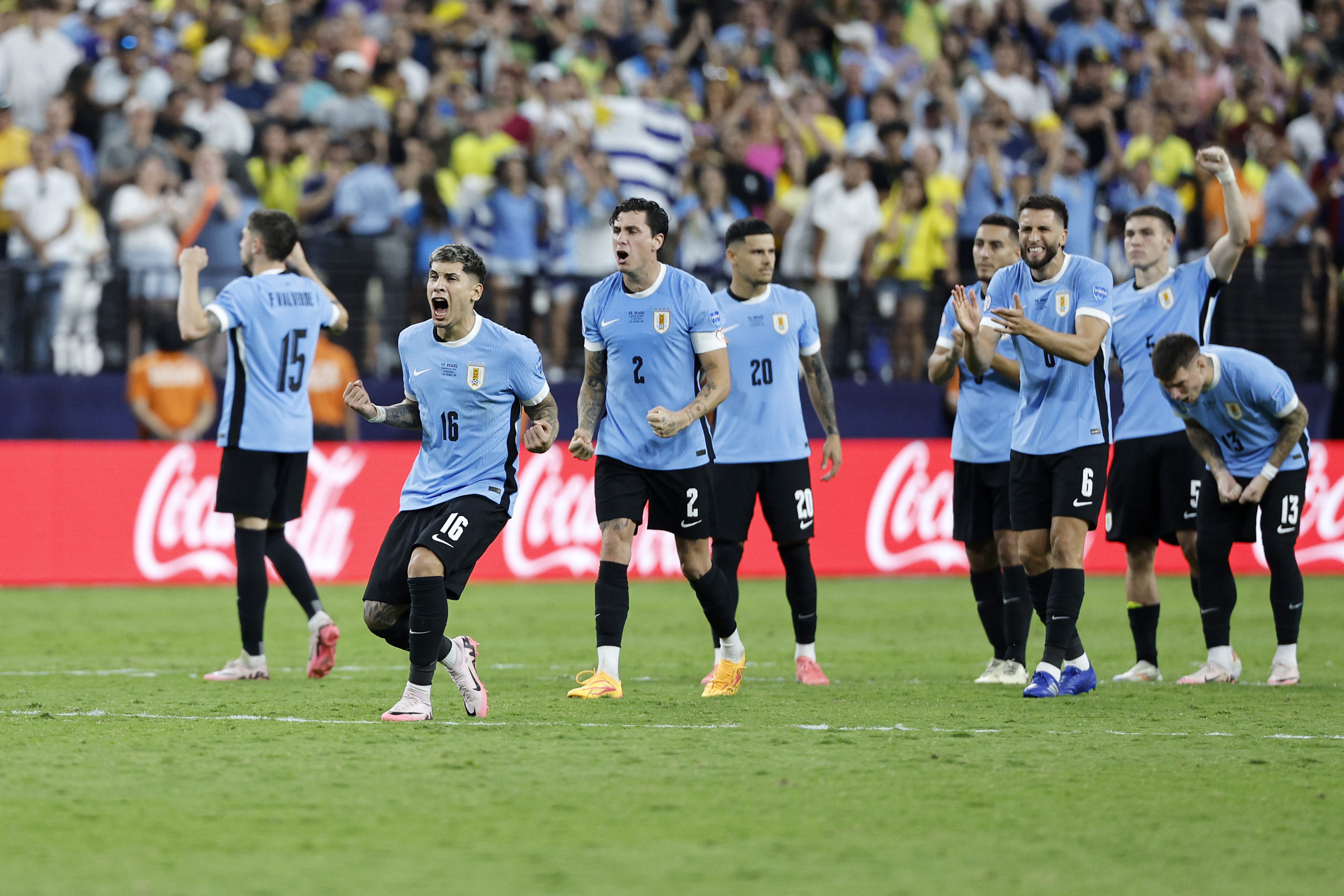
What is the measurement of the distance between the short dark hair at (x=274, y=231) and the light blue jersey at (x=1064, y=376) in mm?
3826

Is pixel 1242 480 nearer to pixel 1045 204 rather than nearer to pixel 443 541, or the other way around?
pixel 1045 204

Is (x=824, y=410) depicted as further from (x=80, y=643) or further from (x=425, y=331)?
(x=80, y=643)

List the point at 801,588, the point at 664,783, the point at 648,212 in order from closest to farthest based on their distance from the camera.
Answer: the point at 664,783 < the point at 648,212 < the point at 801,588

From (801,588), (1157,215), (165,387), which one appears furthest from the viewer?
(165,387)

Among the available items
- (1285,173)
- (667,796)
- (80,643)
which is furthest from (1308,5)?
(667,796)

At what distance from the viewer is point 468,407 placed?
761 cm

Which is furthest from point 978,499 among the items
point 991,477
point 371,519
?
point 371,519

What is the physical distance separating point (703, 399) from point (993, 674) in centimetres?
237

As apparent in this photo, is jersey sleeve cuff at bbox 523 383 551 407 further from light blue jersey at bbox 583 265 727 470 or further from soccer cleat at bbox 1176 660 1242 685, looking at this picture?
soccer cleat at bbox 1176 660 1242 685

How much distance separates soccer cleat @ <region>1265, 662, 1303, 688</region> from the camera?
9477 millimetres

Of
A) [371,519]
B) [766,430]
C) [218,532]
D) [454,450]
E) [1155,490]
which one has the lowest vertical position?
[218,532]

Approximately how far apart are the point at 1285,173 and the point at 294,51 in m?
10.8

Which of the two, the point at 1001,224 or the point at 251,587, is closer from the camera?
the point at 251,587

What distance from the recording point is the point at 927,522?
17.0 meters
